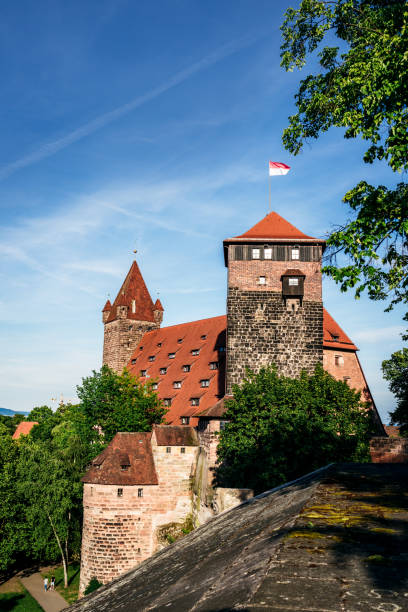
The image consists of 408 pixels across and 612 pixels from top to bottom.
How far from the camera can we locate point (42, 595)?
30.6 metres

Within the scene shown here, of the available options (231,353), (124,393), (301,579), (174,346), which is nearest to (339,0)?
(301,579)

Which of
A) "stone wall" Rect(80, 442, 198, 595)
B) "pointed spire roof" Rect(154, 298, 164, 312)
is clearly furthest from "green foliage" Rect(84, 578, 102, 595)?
"pointed spire roof" Rect(154, 298, 164, 312)

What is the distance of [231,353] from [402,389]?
1234 cm

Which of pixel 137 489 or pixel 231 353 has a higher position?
pixel 231 353

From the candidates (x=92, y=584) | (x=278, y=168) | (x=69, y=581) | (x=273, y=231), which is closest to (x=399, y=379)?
(x=273, y=231)

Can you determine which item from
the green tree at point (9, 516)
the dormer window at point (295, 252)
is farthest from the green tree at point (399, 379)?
the green tree at point (9, 516)

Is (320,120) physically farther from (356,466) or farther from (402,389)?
(402,389)

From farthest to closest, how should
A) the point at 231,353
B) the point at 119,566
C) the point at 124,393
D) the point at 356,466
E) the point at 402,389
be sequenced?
the point at 124,393
the point at 402,389
the point at 231,353
the point at 119,566
the point at 356,466

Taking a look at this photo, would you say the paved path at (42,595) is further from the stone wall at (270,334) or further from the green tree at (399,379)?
the green tree at (399,379)

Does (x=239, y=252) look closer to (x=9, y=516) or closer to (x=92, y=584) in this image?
(x=92, y=584)

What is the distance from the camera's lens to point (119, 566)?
90.1ft

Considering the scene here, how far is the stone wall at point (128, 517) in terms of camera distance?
27.6 metres

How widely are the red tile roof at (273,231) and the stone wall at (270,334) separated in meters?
3.66

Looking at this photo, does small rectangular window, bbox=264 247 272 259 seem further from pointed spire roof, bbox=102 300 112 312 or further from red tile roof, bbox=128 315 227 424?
pointed spire roof, bbox=102 300 112 312
